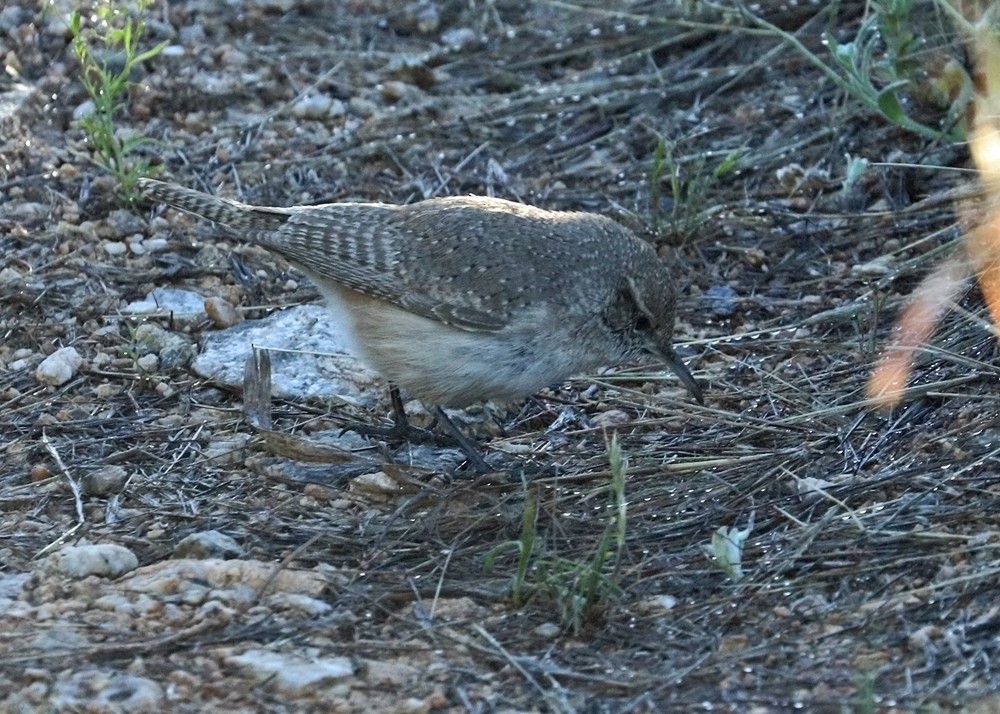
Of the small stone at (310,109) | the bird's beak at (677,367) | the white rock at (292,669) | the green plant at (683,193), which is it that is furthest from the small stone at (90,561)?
the small stone at (310,109)

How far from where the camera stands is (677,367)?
6.07m

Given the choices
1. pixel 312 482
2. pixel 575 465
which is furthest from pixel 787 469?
pixel 312 482

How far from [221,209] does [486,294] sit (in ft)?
4.61

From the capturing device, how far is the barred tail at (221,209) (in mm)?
6395

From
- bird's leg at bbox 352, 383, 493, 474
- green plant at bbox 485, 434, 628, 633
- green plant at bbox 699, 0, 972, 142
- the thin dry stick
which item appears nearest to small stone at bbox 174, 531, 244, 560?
the thin dry stick

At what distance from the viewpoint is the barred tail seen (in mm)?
6395

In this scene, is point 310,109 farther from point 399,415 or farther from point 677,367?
point 677,367

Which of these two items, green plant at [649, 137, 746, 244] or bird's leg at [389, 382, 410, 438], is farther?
green plant at [649, 137, 746, 244]

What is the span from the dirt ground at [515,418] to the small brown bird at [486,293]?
0.42m

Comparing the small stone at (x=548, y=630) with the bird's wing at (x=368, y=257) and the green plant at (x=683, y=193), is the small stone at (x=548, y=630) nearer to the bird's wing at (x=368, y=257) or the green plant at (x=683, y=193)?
the bird's wing at (x=368, y=257)

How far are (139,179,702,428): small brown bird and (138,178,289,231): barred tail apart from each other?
18cm

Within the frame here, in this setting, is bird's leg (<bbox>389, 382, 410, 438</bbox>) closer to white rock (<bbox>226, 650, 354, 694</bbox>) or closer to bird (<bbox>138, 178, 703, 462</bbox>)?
bird (<bbox>138, 178, 703, 462</bbox>)

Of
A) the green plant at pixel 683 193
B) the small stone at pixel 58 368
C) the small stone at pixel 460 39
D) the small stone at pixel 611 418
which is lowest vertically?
the small stone at pixel 611 418

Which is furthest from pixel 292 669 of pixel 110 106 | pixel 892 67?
pixel 892 67
